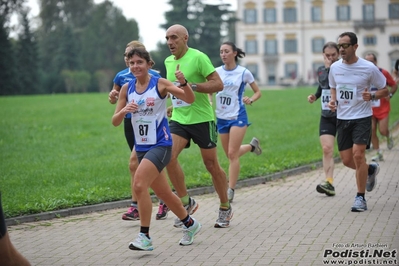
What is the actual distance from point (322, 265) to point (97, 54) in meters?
93.8

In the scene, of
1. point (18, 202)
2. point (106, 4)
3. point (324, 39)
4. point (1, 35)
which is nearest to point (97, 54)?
point (106, 4)

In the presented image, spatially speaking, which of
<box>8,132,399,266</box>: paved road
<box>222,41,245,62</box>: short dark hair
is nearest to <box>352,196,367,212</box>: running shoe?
<box>8,132,399,266</box>: paved road

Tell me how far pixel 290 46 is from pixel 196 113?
102m

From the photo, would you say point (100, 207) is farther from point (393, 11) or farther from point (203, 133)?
point (393, 11)

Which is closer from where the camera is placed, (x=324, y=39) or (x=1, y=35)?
(x=1, y=35)

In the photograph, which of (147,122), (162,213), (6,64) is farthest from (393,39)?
(147,122)

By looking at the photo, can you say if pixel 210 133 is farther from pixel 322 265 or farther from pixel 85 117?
pixel 85 117

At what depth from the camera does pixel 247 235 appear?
29.1ft

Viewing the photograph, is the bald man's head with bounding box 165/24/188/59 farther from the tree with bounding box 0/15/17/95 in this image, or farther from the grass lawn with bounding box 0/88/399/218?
the tree with bounding box 0/15/17/95

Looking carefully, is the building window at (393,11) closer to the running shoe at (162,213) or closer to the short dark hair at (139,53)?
the running shoe at (162,213)

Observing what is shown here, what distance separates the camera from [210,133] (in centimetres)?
940

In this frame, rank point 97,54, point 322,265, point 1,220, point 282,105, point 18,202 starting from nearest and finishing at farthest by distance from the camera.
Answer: point 1,220 < point 322,265 < point 18,202 < point 282,105 < point 97,54

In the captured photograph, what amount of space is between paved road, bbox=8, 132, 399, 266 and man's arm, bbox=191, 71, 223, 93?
1.61 m

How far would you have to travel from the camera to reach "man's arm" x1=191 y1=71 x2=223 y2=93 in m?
9.08
